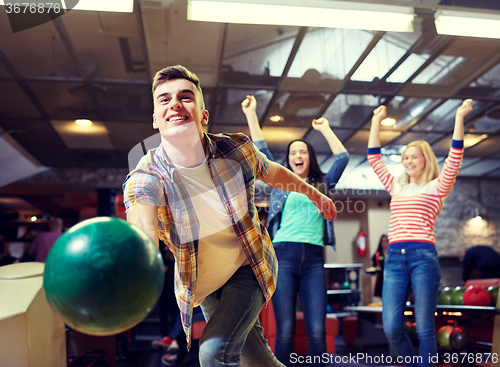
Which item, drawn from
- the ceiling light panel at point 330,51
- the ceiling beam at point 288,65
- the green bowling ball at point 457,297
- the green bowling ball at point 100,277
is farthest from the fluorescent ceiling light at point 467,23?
the green bowling ball at point 100,277

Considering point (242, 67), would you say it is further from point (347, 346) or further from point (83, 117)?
point (347, 346)

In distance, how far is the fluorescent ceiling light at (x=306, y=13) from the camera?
341cm

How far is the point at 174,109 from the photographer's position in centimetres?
146

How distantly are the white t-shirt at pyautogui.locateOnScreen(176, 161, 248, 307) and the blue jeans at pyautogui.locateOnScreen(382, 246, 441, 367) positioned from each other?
4.78 ft

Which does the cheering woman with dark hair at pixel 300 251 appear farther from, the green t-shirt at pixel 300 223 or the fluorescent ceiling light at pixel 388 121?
the fluorescent ceiling light at pixel 388 121

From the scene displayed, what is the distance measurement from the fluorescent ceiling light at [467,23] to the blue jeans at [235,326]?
3473 millimetres

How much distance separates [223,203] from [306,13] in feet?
8.91

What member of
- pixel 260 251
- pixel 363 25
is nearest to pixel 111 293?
pixel 260 251

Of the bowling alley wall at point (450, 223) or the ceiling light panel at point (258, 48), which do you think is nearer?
the ceiling light panel at point (258, 48)

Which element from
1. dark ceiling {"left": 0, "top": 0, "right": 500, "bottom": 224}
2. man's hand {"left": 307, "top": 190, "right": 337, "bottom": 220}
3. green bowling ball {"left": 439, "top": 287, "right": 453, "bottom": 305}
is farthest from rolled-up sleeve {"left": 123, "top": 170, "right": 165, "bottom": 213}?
green bowling ball {"left": 439, "top": 287, "right": 453, "bottom": 305}

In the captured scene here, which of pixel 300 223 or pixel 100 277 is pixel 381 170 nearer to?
pixel 300 223

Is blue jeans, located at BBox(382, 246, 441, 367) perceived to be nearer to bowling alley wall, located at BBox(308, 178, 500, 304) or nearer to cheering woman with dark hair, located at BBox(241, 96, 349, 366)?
cheering woman with dark hair, located at BBox(241, 96, 349, 366)

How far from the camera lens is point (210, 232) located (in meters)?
1.48

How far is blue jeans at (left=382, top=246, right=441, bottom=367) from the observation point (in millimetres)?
2428
